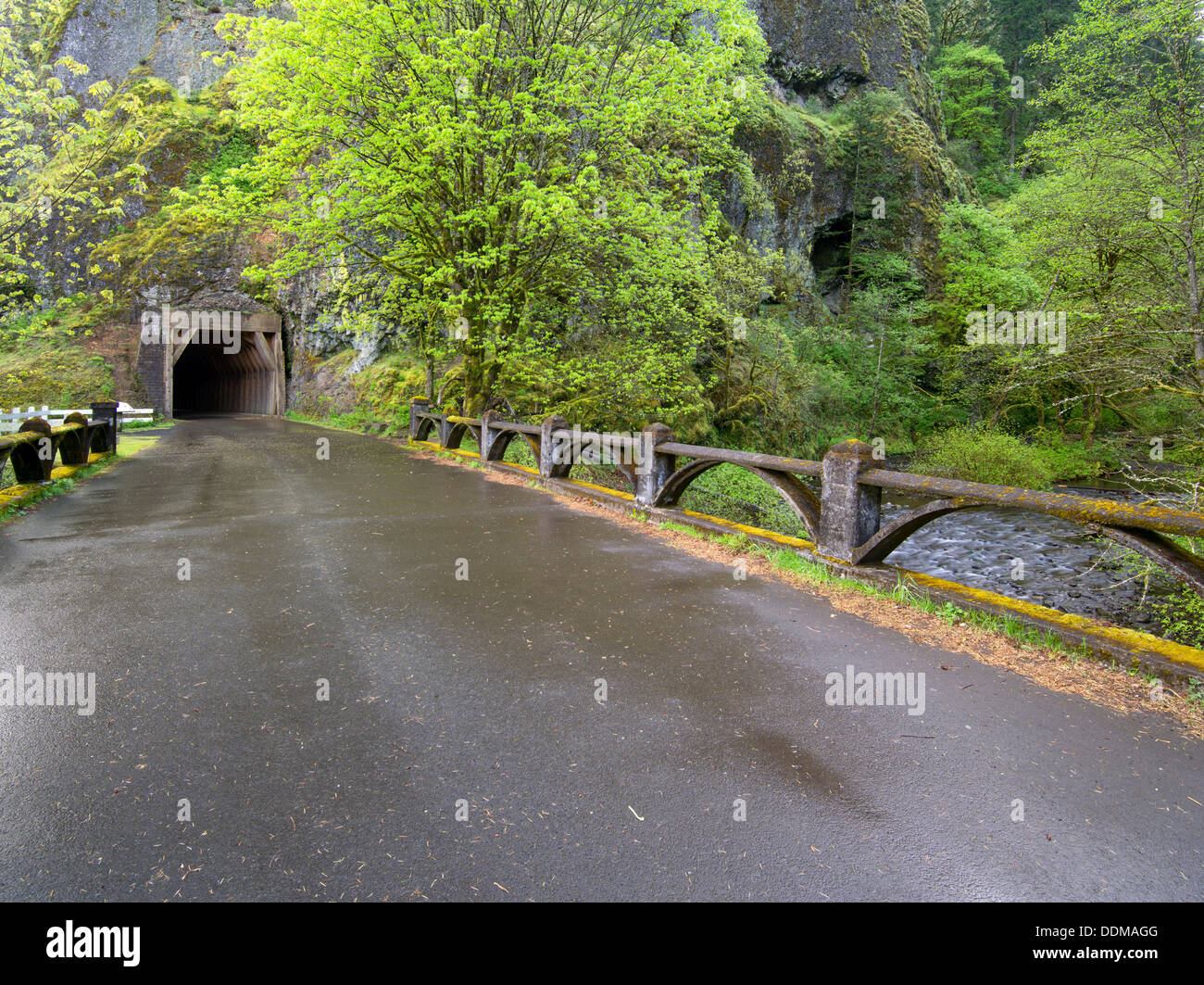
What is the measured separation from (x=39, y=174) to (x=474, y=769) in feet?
113

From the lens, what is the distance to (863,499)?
591 cm

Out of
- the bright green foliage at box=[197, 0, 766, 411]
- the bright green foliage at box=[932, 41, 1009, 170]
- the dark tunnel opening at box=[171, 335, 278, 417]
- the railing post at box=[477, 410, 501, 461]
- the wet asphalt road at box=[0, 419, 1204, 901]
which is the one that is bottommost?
the wet asphalt road at box=[0, 419, 1204, 901]

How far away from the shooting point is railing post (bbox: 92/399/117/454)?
46.6 ft

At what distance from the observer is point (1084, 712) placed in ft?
11.6

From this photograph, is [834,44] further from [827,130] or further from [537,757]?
[537,757]

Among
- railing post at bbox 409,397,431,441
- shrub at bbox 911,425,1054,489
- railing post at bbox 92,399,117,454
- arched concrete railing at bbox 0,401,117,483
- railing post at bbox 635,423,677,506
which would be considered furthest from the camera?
shrub at bbox 911,425,1054,489

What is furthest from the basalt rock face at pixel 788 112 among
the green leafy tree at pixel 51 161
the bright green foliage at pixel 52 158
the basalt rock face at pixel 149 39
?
the green leafy tree at pixel 51 161

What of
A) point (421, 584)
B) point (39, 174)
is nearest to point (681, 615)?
point (421, 584)

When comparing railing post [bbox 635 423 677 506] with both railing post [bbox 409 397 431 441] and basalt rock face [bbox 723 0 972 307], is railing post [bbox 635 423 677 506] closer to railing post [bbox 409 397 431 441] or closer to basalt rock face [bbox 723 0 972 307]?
railing post [bbox 409 397 431 441]

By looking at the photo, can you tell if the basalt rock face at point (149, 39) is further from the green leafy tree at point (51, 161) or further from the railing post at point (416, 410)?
the railing post at point (416, 410)

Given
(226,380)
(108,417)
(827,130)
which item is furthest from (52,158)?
(827,130)

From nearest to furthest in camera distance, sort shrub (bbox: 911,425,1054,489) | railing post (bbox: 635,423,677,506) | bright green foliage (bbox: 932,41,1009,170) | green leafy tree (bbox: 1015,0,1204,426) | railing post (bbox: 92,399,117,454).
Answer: railing post (bbox: 635,423,677,506), green leafy tree (bbox: 1015,0,1204,426), railing post (bbox: 92,399,117,454), shrub (bbox: 911,425,1054,489), bright green foliage (bbox: 932,41,1009,170)

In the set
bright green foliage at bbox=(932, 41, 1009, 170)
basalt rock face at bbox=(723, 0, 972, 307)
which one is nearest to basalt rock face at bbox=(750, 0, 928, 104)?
basalt rock face at bbox=(723, 0, 972, 307)

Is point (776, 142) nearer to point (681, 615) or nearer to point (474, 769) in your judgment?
point (681, 615)
